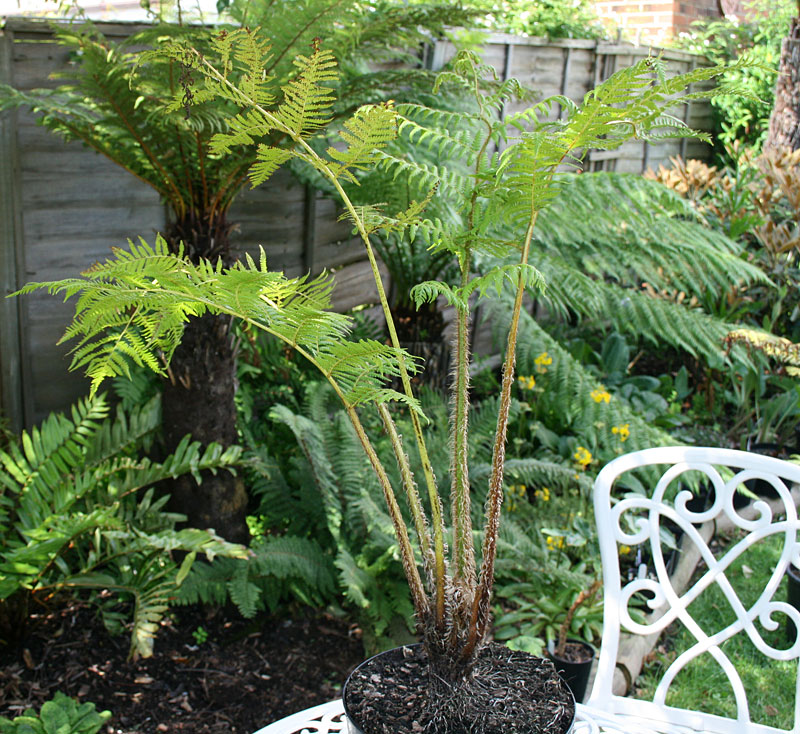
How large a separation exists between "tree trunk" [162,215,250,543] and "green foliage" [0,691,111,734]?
79 centimetres

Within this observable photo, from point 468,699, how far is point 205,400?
168cm

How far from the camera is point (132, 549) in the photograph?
2.35 metres

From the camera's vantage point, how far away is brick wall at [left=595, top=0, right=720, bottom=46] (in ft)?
27.1

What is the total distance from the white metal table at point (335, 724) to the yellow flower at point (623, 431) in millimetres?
1769

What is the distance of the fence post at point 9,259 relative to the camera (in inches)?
110

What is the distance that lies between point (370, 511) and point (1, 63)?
6.45ft

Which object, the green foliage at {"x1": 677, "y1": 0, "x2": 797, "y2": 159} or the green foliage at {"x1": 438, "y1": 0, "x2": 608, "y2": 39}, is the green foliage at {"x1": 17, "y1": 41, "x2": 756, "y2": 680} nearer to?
the green foliage at {"x1": 438, "y1": 0, "x2": 608, "y2": 39}

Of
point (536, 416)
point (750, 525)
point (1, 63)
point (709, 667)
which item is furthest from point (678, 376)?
point (1, 63)

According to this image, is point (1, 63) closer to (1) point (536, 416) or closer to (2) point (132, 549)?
(2) point (132, 549)

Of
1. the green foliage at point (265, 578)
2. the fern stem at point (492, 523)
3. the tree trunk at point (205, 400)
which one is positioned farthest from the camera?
the tree trunk at point (205, 400)

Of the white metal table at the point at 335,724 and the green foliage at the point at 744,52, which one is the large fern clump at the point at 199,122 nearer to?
the white metal table at the point at 335,724

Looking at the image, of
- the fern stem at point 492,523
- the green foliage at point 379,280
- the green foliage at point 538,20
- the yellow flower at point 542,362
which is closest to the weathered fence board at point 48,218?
the yellow flower at point 542,362

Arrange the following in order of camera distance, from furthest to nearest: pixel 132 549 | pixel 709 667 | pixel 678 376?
pixel 678 376 < pixel 709 667 < pixel 132 549

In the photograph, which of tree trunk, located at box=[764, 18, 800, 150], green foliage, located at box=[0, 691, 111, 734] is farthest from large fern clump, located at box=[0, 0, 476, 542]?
tree trunk, located at box=[764, 18, 800, 150]
